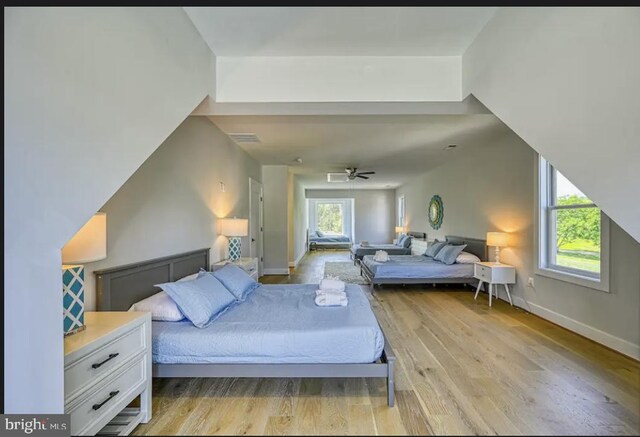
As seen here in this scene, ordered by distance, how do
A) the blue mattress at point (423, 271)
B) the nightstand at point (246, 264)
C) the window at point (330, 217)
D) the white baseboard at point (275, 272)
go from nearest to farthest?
the nightstand at point (246, 264) < the blue mattress at point (423, 271) < the white baseboard at point (275, 272) < the window at point (330, 217)

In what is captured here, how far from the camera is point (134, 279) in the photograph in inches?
88.0

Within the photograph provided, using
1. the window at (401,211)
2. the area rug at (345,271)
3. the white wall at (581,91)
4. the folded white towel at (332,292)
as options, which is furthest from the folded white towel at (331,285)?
the window at (401,211)

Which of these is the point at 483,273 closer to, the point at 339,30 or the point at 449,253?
the point at 449,253

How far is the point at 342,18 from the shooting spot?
7.10 ft

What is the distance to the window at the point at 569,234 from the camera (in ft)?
9.56

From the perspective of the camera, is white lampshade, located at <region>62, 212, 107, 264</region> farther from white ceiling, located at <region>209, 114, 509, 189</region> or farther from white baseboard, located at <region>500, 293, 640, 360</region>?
white baseboard, located at <region>500, 293, 640, 360</region>

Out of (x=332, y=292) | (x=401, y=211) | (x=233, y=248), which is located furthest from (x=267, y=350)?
(x=401, y=211)

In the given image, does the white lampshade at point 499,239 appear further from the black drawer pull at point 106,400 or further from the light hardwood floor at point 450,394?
the black drawer pull at point 106,400

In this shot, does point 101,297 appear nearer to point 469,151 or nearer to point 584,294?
point 584,294

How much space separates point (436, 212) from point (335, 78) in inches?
210

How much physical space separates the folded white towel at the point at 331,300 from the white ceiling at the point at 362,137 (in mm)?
1834

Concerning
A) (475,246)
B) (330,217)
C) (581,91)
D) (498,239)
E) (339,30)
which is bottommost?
(475,246)

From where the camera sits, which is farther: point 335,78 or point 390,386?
point 335,78

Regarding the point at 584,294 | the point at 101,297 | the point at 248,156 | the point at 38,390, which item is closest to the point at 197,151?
the point at 101,297
